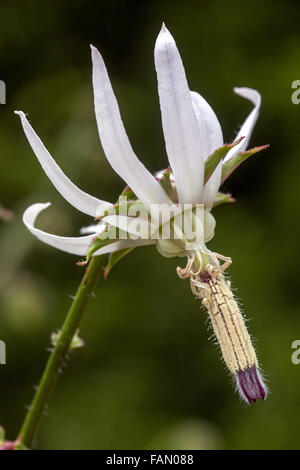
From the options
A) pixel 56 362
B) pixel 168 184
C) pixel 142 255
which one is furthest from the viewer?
pixel 142 255

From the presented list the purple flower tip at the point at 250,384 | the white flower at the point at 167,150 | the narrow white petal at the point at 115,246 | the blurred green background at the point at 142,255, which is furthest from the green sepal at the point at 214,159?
the blurred green background at the point at 142,255

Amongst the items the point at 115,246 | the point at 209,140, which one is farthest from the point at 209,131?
the point at 115,246

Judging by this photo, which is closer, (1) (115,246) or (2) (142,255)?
(1) (115,246)

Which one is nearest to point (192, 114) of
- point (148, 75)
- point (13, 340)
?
point (13, 340)

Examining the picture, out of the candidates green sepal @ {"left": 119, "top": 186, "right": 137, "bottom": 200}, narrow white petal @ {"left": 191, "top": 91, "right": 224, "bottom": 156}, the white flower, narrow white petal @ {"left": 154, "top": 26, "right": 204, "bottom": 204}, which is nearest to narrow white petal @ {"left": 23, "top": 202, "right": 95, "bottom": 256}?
the white flower

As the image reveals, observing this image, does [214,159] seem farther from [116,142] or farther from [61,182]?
[61,182]

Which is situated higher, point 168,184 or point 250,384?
point 168,184
